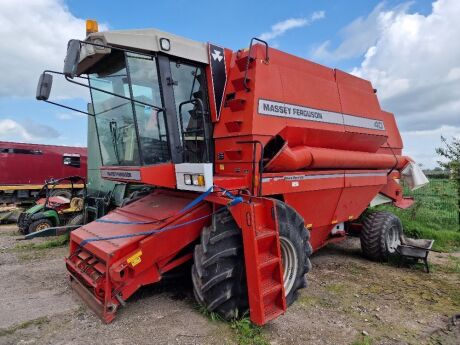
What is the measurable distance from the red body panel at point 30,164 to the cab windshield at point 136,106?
40.5ft

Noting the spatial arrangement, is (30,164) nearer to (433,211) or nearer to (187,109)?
(187,109)

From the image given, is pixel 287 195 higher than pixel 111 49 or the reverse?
the reverse

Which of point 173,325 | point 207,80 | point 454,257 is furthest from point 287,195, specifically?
point 454,257

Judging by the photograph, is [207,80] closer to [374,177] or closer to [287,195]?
[287,195]

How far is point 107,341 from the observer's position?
3242mm

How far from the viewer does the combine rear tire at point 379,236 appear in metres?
6.07

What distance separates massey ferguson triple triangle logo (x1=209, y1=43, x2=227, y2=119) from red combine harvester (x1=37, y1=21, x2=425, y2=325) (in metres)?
0.01

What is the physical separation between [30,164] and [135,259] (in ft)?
45.2

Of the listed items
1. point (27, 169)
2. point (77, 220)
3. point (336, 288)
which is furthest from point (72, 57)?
point (27, 169)

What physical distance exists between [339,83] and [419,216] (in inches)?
217

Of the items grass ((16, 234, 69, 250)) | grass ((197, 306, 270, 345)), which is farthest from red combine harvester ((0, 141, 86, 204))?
grass ((197, 306, 270, 345))

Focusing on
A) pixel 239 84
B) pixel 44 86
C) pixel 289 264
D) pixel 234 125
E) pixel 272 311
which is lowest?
pixel 272 311

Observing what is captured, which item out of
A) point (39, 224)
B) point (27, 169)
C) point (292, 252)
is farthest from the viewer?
point (27, 169)

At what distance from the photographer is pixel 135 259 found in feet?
11.8
